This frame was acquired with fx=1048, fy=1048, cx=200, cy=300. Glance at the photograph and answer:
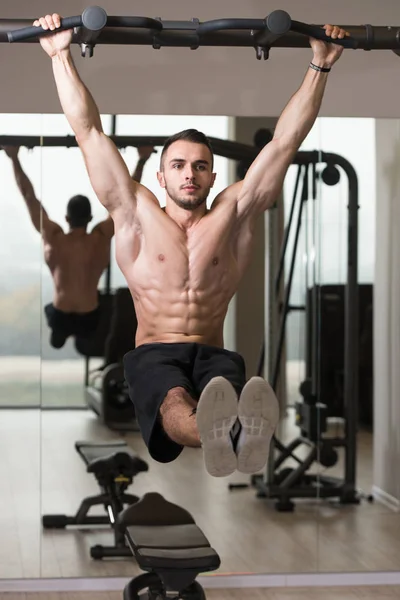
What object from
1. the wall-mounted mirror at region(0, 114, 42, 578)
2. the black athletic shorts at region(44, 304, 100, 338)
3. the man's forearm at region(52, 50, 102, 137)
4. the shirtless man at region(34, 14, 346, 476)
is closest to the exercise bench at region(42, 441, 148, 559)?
the wall-mounted mirror at region(0, 114, 42, 578)

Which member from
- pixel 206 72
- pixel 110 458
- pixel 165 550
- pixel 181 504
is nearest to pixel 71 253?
pixel 110 458

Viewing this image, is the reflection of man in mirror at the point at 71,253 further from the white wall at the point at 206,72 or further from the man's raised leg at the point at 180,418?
the man's raised leg at the point at 180,418

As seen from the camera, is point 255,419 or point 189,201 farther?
point 189,201

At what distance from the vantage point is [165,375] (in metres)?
3.22

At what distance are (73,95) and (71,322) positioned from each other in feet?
6.81

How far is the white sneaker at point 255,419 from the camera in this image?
2873 millimetres

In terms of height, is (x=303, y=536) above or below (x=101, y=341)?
below

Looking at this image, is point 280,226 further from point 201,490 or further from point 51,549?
point 51,549

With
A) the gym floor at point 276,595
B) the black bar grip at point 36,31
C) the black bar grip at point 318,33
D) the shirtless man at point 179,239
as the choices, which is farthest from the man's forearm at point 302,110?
the gym floor at point 276,595

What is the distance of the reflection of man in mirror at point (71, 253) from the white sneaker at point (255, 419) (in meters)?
2.40

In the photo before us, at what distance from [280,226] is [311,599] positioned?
1850 mm

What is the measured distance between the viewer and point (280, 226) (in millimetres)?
5316

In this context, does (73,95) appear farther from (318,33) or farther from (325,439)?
(325,439)

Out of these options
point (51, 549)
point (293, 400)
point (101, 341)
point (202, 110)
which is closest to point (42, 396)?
point (101, 341)
